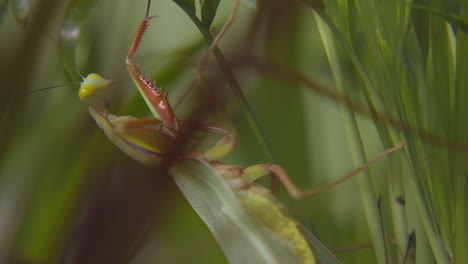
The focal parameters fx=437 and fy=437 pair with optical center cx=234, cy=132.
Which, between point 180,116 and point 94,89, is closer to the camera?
point 94,89

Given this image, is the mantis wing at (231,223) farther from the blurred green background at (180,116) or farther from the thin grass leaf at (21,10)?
the thin grass leaf at (21,10)

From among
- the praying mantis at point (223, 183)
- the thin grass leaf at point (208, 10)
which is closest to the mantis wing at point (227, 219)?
the praying mantis at point (223, 183)

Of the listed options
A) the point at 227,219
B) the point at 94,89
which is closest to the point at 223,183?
the point at 227,219

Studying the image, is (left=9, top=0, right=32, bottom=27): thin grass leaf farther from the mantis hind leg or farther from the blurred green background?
the mantis hind leg

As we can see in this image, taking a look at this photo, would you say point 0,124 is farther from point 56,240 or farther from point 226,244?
point 226,244

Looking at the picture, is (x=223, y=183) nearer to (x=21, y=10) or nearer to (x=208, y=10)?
(x=208, y=10)

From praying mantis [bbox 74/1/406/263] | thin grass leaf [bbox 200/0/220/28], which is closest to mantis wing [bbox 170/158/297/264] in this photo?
praying mantis [bbox 74/1/406/263]
